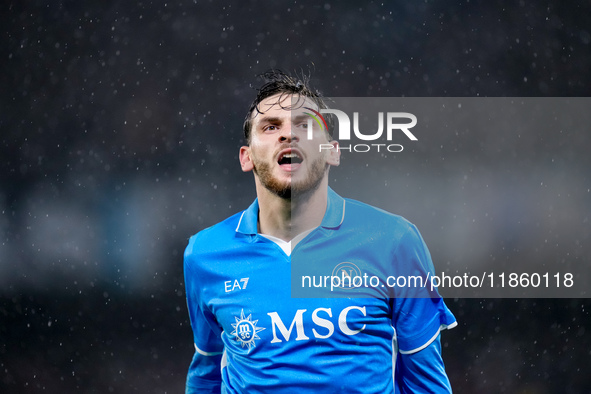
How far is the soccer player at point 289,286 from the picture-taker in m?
1.98

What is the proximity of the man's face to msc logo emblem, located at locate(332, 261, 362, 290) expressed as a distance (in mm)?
338

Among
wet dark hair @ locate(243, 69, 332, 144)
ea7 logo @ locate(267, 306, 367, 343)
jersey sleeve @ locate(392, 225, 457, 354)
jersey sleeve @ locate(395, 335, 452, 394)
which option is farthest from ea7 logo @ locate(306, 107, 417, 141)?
jersey sleeve @ locate(395, 335, 452, 394)

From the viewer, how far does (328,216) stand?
2219mm

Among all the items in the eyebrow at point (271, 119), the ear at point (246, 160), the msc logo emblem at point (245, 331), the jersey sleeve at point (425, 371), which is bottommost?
the jersey sleeve at point (425, 371)

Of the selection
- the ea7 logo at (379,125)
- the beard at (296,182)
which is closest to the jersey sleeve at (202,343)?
the beard at (296,182)

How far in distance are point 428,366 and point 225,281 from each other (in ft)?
2.89

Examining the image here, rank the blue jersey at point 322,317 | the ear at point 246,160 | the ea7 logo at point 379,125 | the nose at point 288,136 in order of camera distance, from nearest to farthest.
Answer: the blue jersey at point 322,317 < the nose at point 288,136 < the ear at point 246,160 < the ea7 logo at point 379,125

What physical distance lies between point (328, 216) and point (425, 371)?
0.72 metres

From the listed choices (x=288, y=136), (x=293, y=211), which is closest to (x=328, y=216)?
(x=293, y=211)

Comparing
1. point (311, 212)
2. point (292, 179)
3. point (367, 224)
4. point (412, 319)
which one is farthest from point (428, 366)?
point (292, 179)

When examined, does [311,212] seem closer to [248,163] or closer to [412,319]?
[248,163]

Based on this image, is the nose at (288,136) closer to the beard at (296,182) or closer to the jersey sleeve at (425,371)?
the beard at (296,182)

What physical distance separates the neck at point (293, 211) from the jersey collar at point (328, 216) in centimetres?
3

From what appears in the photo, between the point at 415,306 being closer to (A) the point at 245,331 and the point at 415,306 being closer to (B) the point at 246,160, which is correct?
(A) the point at 245,331
